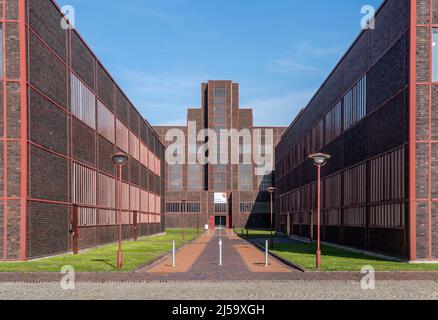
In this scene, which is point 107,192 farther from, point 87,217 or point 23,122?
point 23,122

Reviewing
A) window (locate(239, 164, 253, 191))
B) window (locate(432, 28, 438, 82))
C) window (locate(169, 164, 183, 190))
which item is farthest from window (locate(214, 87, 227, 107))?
window (locate(432, 28, 438, 82))

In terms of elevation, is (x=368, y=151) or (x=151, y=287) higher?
(x=368, y=151)

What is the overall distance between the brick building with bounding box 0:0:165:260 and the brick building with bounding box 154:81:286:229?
181 feet

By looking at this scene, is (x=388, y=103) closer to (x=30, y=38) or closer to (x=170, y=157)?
(x=30, y=38)

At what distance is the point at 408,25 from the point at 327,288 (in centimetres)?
1423

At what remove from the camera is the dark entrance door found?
100438mm

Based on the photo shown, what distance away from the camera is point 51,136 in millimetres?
27922

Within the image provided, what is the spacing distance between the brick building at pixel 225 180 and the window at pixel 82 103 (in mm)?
62081

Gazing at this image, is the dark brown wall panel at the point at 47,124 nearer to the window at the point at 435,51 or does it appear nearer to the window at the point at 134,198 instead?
the window at the point at 435,51

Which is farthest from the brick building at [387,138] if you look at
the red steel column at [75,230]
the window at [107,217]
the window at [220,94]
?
the window at [220,94]
